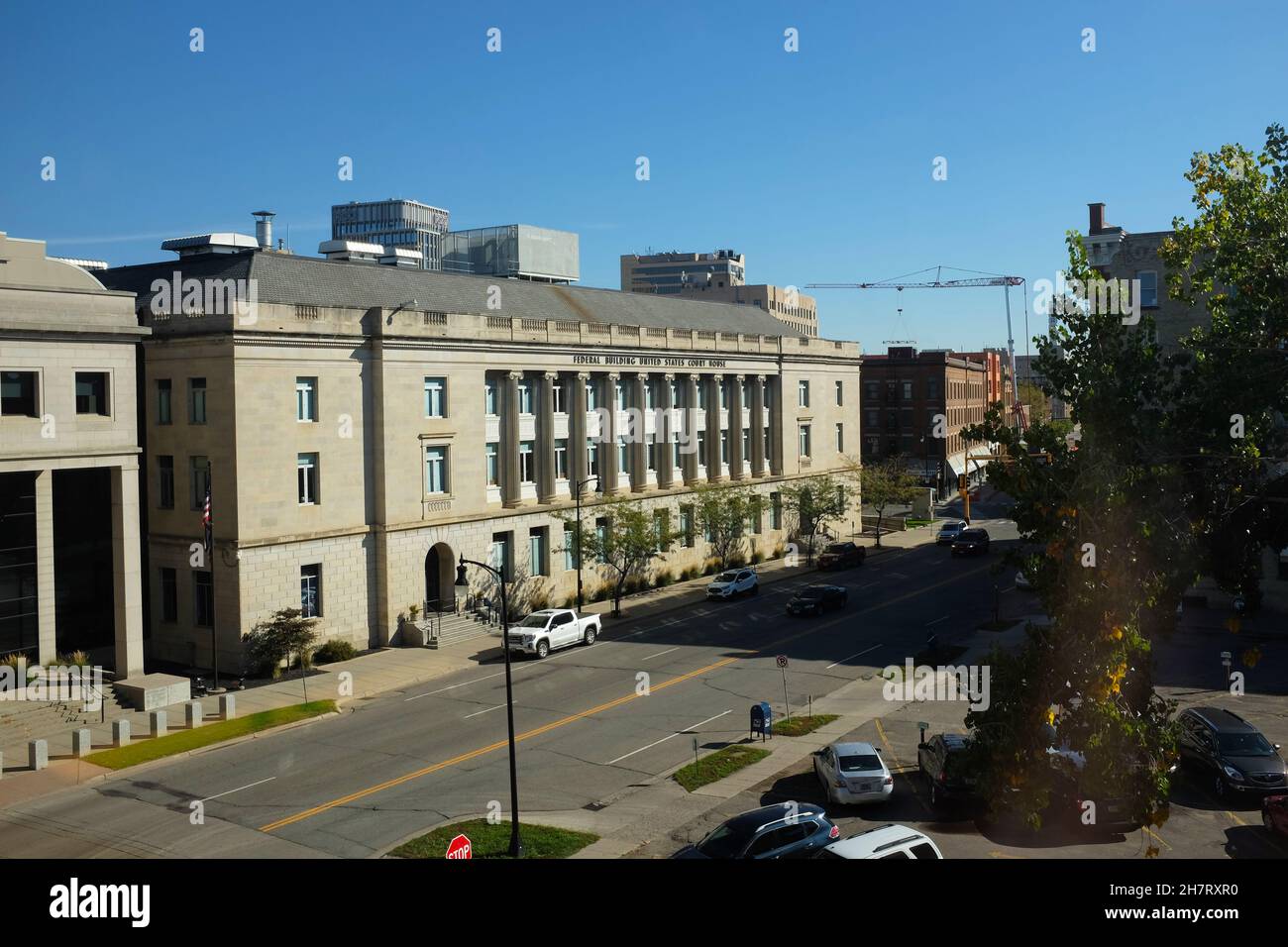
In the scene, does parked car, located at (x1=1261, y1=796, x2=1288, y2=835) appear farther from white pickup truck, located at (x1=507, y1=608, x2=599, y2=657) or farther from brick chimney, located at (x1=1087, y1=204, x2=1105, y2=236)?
brick chimney, located at (x1=1087, y1=204, x2=1105, y2=236)

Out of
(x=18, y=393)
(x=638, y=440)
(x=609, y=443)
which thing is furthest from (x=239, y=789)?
(x=638, y=440)

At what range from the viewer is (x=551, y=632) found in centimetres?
4619

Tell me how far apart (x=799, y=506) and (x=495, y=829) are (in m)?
50.1

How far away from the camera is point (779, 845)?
20.8 meters

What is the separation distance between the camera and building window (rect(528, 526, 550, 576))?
183ft

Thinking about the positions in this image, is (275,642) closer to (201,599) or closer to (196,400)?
(201,599)

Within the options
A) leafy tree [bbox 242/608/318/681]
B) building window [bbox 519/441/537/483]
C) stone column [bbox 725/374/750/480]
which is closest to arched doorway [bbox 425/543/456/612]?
building window [bbox 519/441/537/483]

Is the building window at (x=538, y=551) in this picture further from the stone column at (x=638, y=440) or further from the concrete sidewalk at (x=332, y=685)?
the stone column at (x=638, y=440)

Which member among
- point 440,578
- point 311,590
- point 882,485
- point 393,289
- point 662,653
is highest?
point 393,289

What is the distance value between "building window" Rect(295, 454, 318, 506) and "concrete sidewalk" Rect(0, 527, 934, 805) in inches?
280

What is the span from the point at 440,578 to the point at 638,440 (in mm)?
17007

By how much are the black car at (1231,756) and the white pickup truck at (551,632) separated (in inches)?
1013
